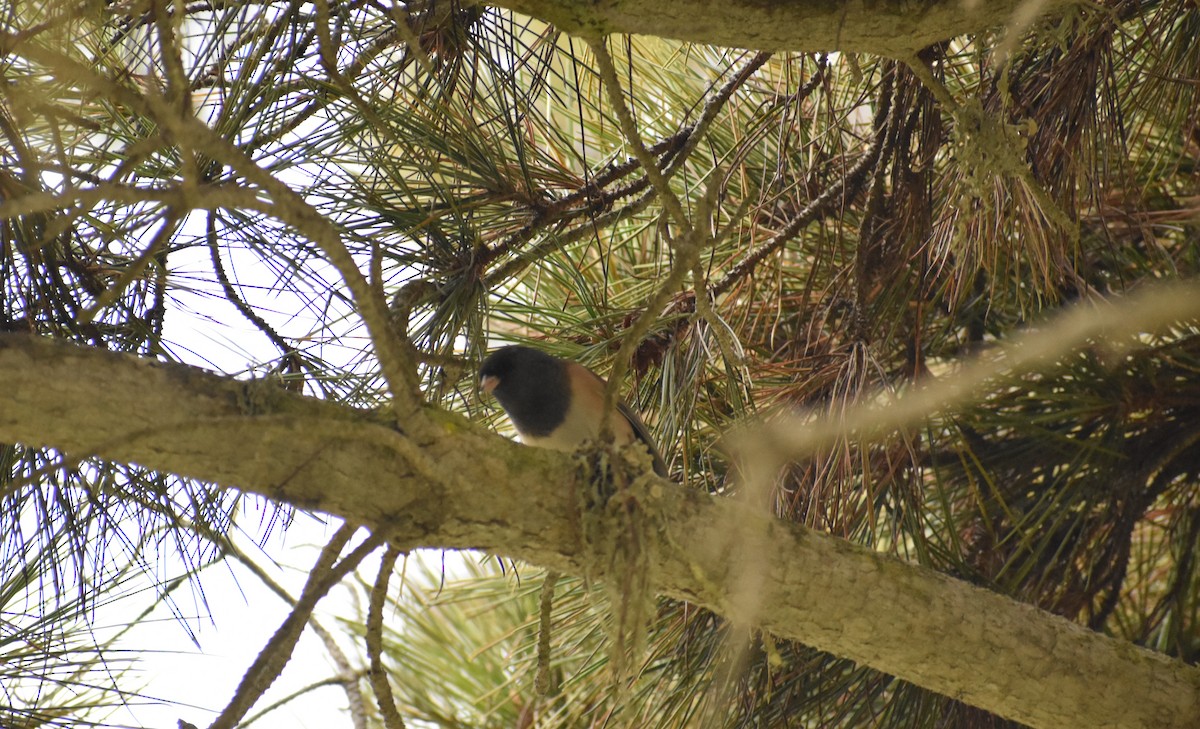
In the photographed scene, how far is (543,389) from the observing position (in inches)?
68.9

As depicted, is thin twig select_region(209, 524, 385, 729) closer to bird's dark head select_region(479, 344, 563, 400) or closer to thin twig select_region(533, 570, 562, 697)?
thin twig select_region(533, 570, 562, 697)

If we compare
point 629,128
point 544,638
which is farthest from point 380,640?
point 629,128

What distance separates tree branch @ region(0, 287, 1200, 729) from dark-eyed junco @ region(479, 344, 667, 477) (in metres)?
0.53

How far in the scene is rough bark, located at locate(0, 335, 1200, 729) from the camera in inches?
36.1

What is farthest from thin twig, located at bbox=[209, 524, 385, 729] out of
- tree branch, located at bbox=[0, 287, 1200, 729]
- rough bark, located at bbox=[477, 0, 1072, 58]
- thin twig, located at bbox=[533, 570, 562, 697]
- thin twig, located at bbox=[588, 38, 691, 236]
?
rough bark, located at bbox=[477, 0, 1072, 58]

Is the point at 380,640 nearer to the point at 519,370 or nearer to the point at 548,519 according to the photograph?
the point at 548,519

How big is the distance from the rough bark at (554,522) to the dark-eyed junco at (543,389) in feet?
1.75

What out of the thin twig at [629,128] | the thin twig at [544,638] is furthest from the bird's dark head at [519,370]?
the thin twig at [629,128]

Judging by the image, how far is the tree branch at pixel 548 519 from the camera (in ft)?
3.01

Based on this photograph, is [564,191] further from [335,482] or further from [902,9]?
[335,482]

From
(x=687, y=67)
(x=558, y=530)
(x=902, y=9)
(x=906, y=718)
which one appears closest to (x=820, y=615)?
(x=558, y=530)

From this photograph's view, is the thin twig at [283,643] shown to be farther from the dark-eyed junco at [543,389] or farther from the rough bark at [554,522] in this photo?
the dark-eyed junco at [543,389]

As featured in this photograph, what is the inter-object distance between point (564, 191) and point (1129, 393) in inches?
41.9

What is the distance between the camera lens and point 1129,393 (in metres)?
1.85
